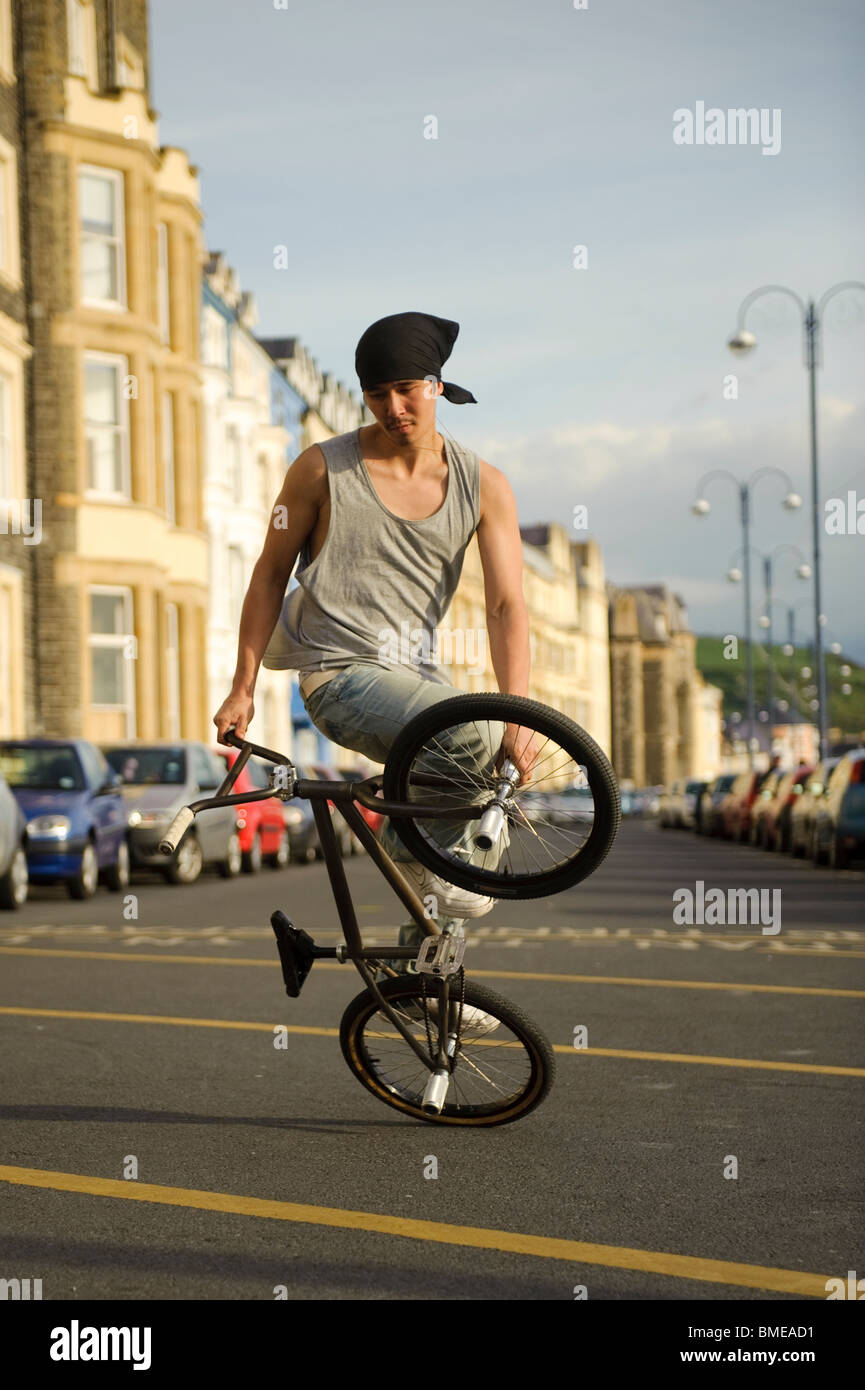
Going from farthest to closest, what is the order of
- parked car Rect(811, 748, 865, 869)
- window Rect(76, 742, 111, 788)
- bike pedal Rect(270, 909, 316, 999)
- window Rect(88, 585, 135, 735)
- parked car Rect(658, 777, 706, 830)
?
1. parked car Rect(658, 777, 706, 830)
2. window Rect(88, 585, 135, 735)
3. parked car Rect(811, 748, 865, 869)
4. window Rect(76, 742, 111, 788)
5. bike pedal Rect(270, 909, 316, 999)

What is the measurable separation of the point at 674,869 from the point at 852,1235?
73.1ft

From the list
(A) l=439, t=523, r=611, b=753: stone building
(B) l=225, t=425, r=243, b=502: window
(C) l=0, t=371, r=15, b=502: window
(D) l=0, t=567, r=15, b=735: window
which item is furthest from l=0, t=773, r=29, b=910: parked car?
(A) l=439, t=523, r=611, b=753: stone building

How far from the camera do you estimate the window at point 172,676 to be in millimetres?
35406

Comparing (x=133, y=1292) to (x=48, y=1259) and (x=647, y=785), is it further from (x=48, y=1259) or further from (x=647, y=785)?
(x=647, y=785)

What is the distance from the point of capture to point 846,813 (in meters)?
24.2

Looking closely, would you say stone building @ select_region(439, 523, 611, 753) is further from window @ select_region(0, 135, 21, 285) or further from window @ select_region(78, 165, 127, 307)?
window @ select_region(0, 135, 21, 285)

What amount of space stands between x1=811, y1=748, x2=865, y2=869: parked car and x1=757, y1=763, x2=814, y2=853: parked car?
5.62 metres

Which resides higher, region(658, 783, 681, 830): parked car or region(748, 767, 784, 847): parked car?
region(748, 767, 784, 847): parked car

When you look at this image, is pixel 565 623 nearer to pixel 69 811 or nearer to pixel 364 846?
pixel 69 811

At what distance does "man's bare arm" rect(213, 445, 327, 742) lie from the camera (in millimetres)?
5527

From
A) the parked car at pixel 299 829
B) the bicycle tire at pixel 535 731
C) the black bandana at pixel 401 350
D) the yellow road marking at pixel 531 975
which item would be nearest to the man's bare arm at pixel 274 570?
the black bandana at pixel 401 350

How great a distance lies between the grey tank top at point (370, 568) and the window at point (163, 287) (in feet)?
107
